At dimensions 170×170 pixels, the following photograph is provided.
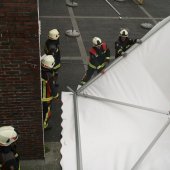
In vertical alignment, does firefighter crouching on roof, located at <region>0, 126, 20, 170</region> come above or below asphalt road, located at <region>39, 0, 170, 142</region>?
above

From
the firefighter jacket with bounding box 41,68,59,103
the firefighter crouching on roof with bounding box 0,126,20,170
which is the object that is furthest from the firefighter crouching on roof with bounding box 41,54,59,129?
the firefighter crouching on roof with bounding box 0,126,20,170

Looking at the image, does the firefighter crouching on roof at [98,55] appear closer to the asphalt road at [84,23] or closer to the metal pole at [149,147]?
the asphalt road at [84,23]

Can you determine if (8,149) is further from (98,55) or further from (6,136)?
(98,55)

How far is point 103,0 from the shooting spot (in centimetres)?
1750

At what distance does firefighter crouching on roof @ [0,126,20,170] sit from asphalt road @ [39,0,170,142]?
3.02 metres

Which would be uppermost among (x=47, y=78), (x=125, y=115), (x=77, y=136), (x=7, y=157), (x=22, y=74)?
(x=125, y=115)

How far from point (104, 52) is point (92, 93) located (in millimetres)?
4088

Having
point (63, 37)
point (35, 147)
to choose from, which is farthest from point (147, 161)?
point (63, 37)

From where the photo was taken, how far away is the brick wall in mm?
4973

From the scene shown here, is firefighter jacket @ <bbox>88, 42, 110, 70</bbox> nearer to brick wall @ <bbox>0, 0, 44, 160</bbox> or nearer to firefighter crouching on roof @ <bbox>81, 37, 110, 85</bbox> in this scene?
firefighter crouching on roof @ <bbox>81, 37, 110, 85</bbox>

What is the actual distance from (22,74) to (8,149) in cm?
132

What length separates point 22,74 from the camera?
5.57 metres

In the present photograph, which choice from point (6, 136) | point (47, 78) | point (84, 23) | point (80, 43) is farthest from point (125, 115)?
point (84, 23)

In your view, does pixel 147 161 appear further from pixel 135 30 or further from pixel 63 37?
pixel 135 30
